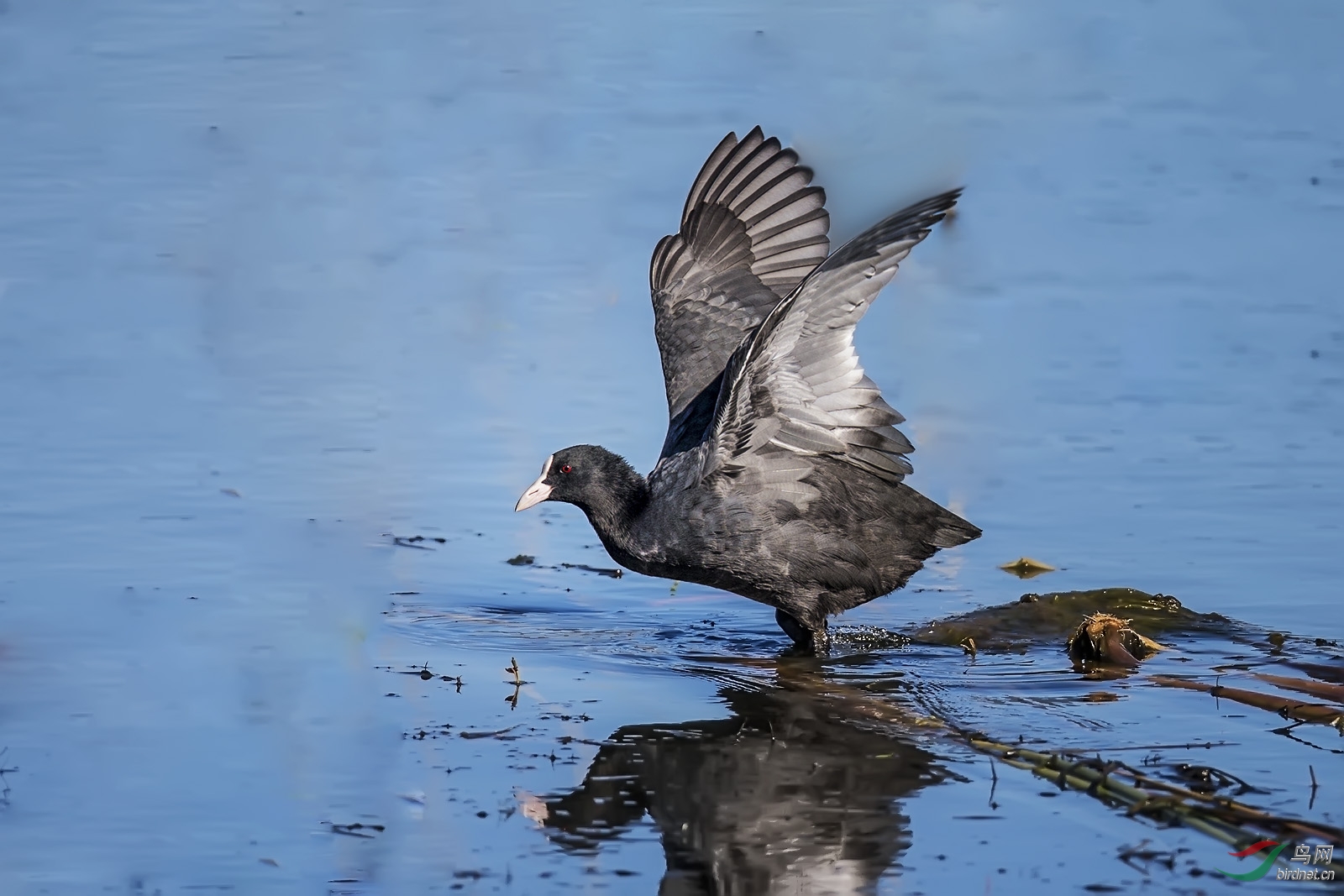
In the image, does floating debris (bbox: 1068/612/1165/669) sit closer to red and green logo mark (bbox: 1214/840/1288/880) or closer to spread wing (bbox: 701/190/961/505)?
spread wing (bbox: 701/190/961/505)

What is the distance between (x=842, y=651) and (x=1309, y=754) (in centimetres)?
183

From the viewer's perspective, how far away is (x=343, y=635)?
6.00 metres

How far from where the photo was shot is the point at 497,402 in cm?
818

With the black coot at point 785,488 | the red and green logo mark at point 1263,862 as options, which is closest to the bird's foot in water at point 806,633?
the black coot at point 785,488

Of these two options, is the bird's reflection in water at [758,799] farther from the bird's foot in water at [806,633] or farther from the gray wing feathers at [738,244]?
the gray wing feathers at [738,244]

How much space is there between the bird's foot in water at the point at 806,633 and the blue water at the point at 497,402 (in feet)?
0.73

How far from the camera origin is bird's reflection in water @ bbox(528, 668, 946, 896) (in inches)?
168

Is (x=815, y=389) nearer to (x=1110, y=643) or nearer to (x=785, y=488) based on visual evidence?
(x=785, y=488)

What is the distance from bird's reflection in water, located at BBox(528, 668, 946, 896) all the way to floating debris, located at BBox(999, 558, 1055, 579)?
1.51m

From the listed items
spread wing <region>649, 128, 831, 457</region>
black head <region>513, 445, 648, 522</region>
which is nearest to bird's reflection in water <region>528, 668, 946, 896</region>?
black head <region>513, 445, 648, 522</region>

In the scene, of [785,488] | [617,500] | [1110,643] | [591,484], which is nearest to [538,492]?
[591,484]

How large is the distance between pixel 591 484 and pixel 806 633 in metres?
0.92

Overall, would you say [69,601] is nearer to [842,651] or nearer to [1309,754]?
[842,651]

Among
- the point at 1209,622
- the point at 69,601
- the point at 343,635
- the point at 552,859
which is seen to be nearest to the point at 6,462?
the point at 69,601
